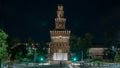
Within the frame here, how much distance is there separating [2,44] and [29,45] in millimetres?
88785

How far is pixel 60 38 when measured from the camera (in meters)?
149

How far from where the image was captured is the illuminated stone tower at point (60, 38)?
482 feet

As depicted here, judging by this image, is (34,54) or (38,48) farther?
(38,48)

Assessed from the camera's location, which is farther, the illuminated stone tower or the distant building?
the distant building

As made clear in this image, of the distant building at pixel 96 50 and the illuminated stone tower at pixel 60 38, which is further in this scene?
the distant building at pixel 96 50

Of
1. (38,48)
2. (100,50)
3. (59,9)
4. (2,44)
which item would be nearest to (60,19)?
(59,9)

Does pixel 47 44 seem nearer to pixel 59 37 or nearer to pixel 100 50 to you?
pixel 59 37

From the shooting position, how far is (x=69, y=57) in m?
146

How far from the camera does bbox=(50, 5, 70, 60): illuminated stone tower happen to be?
146875 millimetres

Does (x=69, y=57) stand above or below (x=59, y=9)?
below

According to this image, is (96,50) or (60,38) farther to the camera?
(96,50)

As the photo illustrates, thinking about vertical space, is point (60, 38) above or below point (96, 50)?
above

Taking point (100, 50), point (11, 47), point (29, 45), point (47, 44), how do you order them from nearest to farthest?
point (11, 47)
point (29, 45)
point (47, 44)
point (100, 50)

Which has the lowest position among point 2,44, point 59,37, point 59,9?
point 2,44
